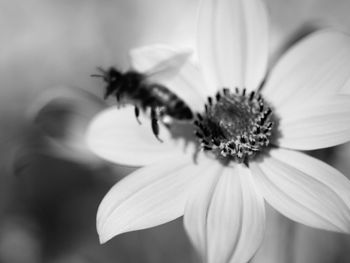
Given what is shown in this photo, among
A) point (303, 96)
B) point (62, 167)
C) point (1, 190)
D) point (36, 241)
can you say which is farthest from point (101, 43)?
point (303, 96)

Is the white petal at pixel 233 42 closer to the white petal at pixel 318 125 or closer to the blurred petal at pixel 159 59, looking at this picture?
the blurred petal at pixel 159 59

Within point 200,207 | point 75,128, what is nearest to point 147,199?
point 200,207

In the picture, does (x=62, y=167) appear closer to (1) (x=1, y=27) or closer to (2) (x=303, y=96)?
(1) (x=1, y=27)

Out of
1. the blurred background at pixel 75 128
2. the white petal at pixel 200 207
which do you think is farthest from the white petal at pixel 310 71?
the blurred background at pixel 75 128

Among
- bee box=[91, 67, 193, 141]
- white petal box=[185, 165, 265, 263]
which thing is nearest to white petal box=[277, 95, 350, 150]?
white petal box=[185, 165, 265, 263]

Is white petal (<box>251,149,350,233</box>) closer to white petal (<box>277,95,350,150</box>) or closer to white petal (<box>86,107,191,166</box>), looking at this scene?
white petal (<box>277,95,350,150</box>)

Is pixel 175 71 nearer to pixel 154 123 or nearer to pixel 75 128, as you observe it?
pixel 154 123

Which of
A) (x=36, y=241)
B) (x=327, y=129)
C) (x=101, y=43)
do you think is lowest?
(x=36, y=241)
